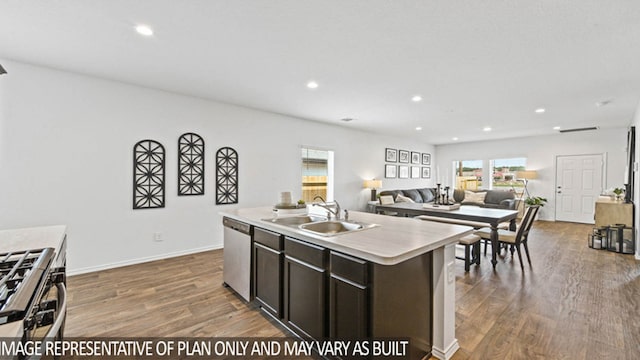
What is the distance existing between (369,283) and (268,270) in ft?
3.55

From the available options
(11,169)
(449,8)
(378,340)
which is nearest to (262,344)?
(378,340)

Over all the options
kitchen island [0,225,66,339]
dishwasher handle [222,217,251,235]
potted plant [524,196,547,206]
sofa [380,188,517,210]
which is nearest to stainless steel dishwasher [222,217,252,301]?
dishwasher handle [222,217,251,235]

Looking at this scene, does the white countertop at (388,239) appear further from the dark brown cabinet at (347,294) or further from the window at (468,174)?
the window at (468,174)

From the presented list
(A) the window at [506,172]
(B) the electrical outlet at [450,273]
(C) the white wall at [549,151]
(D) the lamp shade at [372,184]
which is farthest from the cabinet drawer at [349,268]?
(A) the window at [506,172]

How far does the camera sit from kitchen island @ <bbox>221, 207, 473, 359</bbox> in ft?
4.96

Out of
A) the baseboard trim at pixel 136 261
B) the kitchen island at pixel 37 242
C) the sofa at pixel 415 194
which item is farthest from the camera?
the sofa at pixel 415 194

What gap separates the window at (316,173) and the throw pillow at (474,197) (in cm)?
442

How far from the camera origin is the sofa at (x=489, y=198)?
705 cm

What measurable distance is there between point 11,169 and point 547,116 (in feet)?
27.0

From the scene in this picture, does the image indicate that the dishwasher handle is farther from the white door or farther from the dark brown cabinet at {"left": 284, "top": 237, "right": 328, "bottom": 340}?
the white door

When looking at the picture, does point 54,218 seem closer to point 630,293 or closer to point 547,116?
point 630,293

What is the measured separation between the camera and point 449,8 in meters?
1.98

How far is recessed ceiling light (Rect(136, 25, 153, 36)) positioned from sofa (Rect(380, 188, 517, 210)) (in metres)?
5.82

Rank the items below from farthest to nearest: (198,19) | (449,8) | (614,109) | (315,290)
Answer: (614,109)
(198,19)
(449,8)
(315,290)
